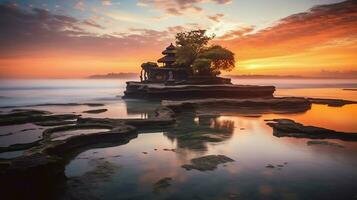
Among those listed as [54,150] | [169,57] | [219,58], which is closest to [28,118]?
[54,150]

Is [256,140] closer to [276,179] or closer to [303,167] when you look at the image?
[303,167]

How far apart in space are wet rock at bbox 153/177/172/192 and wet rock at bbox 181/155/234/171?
1.29 metres

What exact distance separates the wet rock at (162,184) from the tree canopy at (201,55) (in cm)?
3269

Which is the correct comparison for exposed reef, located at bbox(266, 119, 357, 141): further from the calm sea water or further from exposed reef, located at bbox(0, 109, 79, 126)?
exposed reef, located at bbox(0, 109, 79, 126)

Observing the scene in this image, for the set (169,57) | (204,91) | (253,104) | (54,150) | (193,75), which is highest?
(169,57)

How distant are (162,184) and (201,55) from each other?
121ft

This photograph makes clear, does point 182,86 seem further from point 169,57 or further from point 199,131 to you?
point 199,131

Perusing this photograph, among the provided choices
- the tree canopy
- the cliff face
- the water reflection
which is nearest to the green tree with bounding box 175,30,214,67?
the tree canopy

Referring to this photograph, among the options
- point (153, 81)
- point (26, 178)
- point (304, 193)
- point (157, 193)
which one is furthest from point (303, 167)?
point (153, 81)

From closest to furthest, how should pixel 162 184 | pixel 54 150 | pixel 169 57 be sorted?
pixel 162 184 < pixel 54 150 < pixel 169 57

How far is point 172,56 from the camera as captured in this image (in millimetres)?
50656

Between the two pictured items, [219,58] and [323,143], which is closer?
[323,143]

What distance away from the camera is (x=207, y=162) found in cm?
1050

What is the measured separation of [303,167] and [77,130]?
12.9 metres
